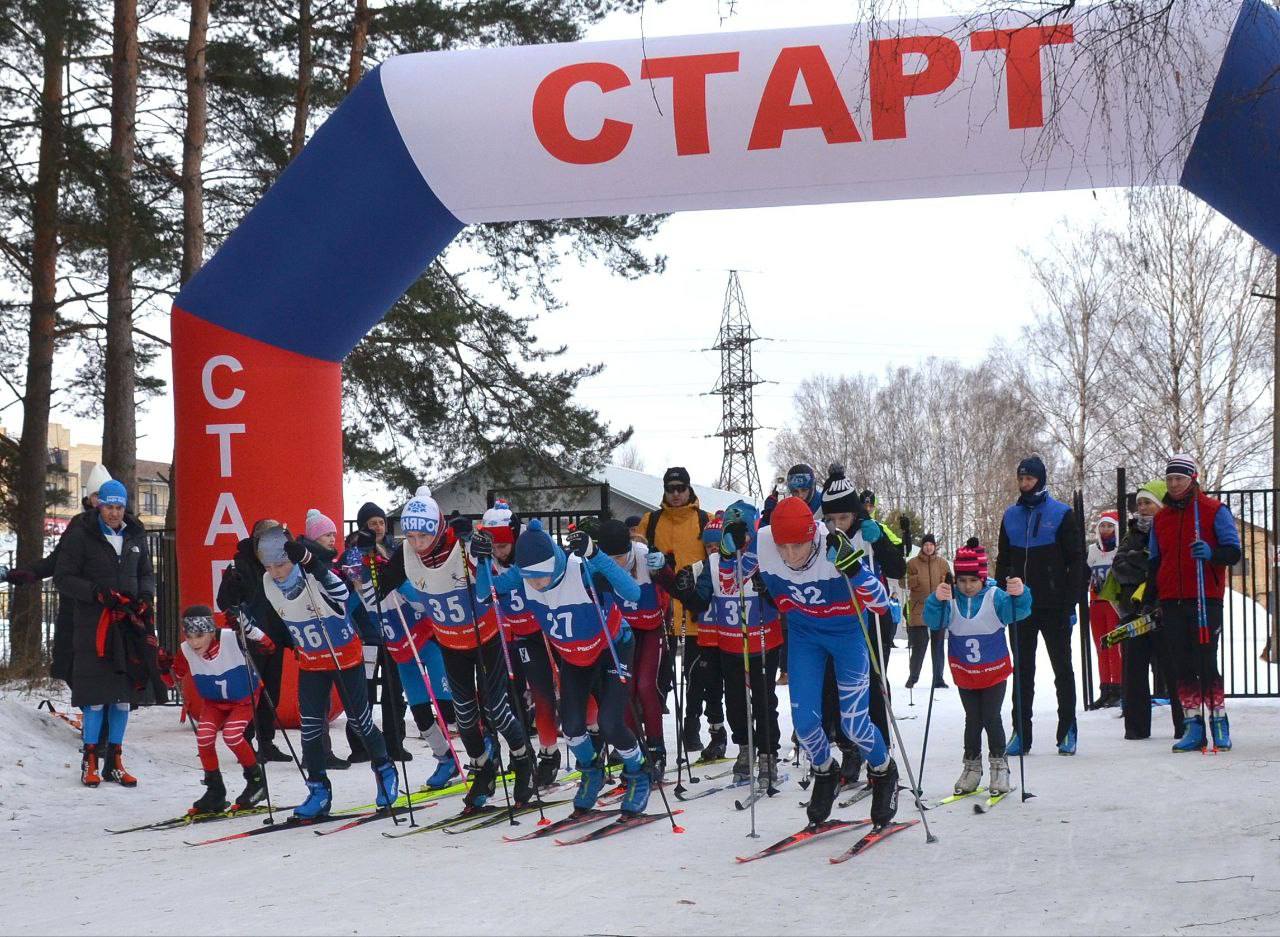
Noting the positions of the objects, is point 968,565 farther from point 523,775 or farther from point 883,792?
point 523,775

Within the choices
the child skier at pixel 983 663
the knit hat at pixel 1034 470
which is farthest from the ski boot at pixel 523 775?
the knit hat at pixel 1034 470

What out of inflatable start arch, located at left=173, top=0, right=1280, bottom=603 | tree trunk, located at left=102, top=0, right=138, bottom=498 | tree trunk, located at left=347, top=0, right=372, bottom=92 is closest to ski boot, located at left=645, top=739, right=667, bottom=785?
inflatable start arch, located at left=173, top=0, right=1280, bottom=603

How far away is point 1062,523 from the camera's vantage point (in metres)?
9.29

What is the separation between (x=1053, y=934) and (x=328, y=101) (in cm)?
1501

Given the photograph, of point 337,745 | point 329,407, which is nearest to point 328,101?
point 329,407

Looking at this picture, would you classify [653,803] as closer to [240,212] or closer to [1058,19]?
[1058,19]

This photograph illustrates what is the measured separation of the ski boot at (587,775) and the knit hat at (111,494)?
14.2 ft

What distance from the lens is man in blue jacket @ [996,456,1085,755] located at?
363 inches

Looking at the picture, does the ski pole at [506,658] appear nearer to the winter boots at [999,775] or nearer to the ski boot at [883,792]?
the ski boot at [883,792]

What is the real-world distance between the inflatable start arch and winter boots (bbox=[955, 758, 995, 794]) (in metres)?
3.87

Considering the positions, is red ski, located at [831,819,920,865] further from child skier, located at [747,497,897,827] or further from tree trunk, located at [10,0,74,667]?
tree trunk, located at [10,0,74,667]

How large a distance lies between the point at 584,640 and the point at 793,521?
1571mm

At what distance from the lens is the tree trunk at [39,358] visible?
16875mm

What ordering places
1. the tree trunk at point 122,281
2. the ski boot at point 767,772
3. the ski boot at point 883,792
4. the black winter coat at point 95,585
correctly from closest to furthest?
the ski boot at point 883,792 → the ski boot at point 767,772 → the black winter coat at point 95,585 → the tree trunk at point 122,281
